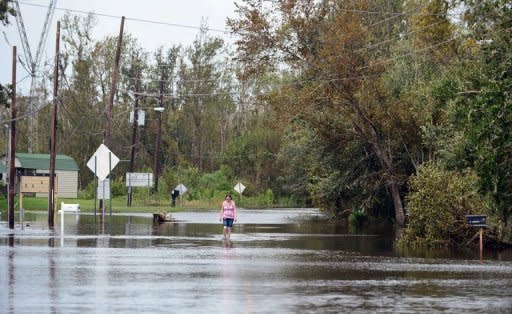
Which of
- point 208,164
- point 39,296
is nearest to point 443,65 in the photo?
point 39,296

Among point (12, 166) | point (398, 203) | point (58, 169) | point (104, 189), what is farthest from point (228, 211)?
point (58, 169)

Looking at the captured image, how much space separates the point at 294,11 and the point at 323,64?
278cm

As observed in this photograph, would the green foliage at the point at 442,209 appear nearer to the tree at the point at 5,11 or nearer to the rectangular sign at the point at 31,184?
the tree at the point at 5,11

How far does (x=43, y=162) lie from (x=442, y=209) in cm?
6906

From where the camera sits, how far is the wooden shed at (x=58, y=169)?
9769cm

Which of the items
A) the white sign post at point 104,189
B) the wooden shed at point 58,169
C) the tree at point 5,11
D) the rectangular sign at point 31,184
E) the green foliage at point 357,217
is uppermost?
the tree at point 5,11

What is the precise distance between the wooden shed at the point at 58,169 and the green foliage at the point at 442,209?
63286mm

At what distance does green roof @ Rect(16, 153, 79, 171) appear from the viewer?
97.6 meters

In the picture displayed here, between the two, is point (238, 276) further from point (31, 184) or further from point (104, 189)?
A: point (31, 184)

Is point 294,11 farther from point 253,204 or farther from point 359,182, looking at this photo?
point 253,204

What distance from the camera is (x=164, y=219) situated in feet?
178

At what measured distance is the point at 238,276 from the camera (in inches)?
885

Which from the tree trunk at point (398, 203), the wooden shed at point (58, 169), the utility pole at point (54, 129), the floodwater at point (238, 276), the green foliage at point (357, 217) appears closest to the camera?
the floodwater at point (238, 276)

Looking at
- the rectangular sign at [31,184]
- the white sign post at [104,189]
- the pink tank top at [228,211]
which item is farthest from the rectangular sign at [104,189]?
the rectangular sign at [31,184]
